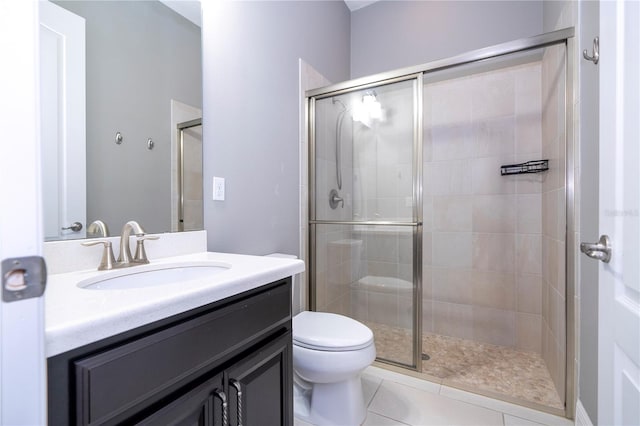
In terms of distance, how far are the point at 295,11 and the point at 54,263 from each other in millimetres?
1997

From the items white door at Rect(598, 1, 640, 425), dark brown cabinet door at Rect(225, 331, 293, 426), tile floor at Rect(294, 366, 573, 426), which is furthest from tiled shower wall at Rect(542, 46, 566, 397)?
dark brown cabinet door at Rect(225, 331, 293, 426)

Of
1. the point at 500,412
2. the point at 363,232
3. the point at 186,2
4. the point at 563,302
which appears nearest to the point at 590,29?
the point at 563,302

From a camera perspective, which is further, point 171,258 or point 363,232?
point 363,232

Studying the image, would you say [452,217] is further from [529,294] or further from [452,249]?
[529,294]

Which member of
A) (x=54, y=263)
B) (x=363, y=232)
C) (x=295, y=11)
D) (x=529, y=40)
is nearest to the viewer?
(x=54, y=263)

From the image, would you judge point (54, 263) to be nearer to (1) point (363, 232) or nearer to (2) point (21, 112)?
(2) point (21, 112)

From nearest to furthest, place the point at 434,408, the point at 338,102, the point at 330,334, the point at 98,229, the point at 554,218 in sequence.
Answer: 1. the point at 98,229
2. the point at 330,334
3. the point at 434,408
4. the point at 554,218
5. the point at 338,102

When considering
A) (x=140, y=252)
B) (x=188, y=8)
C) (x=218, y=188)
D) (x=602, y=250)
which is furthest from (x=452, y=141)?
(x=140, y=252)

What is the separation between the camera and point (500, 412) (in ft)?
4.85

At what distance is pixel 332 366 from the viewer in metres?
1.29

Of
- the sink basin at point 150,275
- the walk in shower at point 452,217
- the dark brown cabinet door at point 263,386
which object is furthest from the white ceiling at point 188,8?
the dark brown cabinet door at point 263,386

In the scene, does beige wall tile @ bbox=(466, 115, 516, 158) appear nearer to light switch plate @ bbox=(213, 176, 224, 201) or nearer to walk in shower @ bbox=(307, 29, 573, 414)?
walk in shower @ bbox=(307, 29, 573, 414)

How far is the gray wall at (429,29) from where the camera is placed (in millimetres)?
2109

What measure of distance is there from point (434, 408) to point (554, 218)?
4.32 feet
